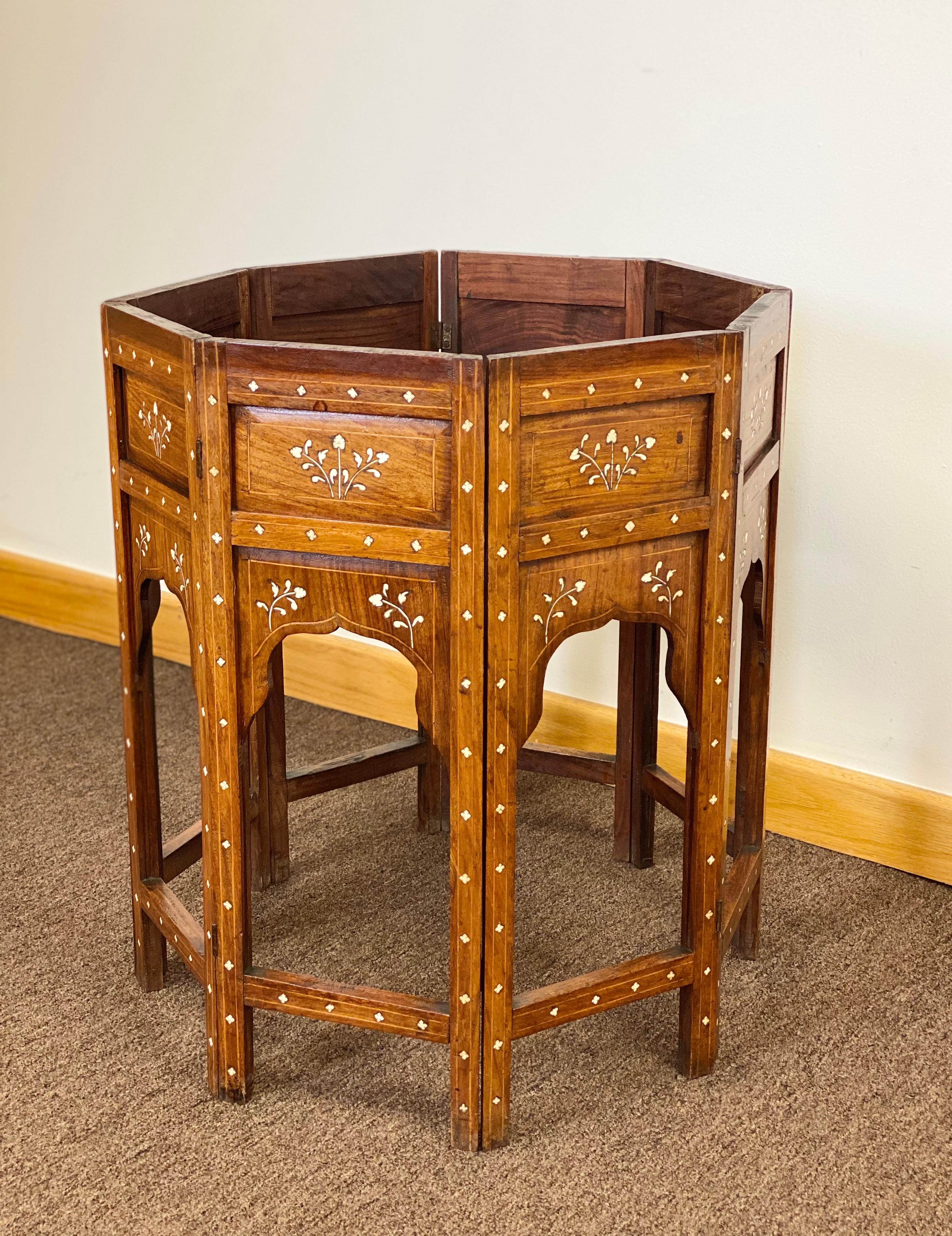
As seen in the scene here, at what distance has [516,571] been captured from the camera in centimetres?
153

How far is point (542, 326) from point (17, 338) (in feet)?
5.84

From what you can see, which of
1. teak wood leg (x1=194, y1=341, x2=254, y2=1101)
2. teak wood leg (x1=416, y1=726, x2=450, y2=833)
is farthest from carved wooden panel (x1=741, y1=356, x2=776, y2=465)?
teak wood leg (x1=416, y1=726, x2=450, y2=833)

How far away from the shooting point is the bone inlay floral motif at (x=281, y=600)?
1.58m

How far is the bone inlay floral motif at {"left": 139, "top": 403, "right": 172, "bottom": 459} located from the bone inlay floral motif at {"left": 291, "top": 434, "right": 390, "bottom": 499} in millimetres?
203

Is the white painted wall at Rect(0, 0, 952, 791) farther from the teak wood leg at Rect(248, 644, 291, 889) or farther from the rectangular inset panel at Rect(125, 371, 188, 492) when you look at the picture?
the rectangular inset panel at Rect(125, 371, 188, 492)

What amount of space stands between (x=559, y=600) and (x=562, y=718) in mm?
1208

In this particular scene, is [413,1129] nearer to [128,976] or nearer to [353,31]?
[128,976]

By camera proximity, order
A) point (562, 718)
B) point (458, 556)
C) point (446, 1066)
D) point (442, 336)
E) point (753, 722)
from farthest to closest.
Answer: point (562, 718), point (442, 336), point (753, 722), point (446, 1066), point (458, 556)

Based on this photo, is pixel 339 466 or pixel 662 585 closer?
pixel 339 466

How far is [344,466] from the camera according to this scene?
5.00 ft

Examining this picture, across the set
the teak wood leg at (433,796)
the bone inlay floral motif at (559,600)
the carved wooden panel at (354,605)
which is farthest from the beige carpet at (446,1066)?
the bone inlay floral motif at (559,600)

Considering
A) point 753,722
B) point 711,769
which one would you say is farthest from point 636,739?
point 711,769

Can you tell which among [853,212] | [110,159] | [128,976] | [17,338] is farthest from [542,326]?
[17,338]

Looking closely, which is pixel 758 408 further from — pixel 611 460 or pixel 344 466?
pixel 344 466
